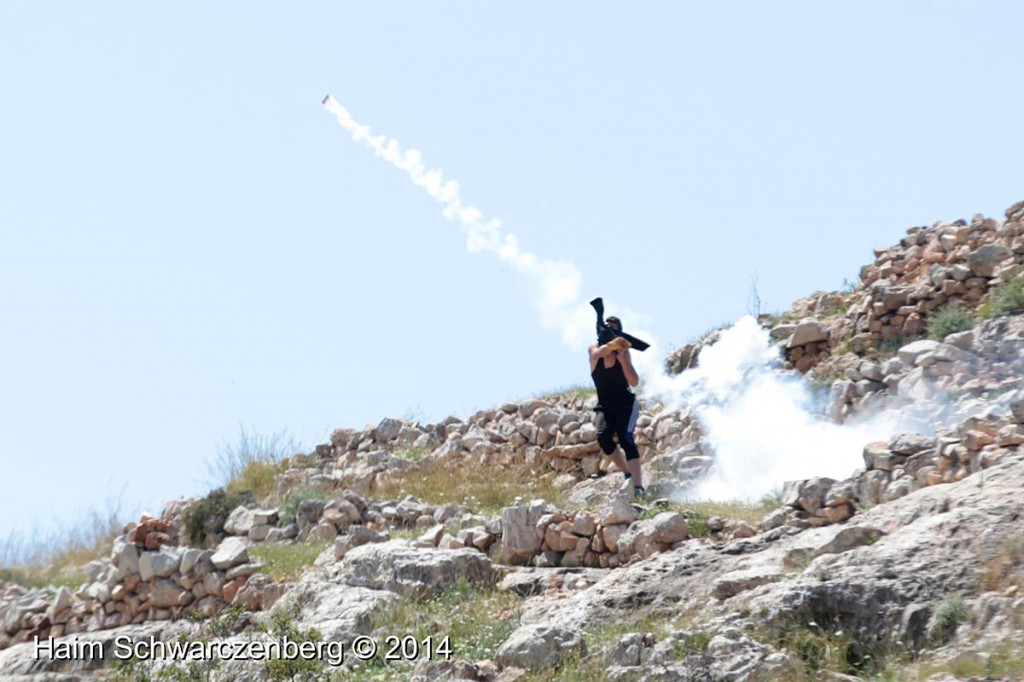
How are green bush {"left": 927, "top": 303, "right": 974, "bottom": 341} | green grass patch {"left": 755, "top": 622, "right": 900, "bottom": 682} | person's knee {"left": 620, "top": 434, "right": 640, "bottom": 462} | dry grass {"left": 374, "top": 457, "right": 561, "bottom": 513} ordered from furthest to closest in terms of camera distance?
green bush {"left": 927, "top": 303, "right": 974, "bottom": 341} → dry grass {"left": 374, "top": 457, "right": 561, "bottom": 513} → person's knee {"left": 620, "top": 434, "right": 640, "bottom": 462} → green grass patch {"left": 755, "top": 622, "right": 900, "bottom": 682}

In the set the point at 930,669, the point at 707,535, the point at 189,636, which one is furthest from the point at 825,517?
the point at 189,636

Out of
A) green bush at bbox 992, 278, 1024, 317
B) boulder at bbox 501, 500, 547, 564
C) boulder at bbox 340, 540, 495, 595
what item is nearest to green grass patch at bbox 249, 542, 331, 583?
boulder at bbox 340, 540, 495, 595

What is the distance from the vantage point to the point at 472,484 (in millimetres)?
17078

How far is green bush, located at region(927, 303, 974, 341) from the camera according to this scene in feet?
54.8

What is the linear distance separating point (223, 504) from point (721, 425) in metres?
6.02

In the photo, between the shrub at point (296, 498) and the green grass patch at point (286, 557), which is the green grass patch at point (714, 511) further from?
the shrub at point (296, 498)

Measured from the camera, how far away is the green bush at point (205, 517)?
16.2 meters

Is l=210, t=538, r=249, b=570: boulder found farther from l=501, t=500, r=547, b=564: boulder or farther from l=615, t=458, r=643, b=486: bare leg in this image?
l=615, t=458, r=643, b=486: bare leg

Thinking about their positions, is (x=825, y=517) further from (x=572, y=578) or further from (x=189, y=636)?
(x=189, y=636)

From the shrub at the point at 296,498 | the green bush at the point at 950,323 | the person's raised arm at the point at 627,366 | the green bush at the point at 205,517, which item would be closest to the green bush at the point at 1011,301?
the green bush at the point at 950,323

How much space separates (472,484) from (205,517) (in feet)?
10.5

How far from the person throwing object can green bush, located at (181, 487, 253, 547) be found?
5.20m

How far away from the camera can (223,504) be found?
16.6m

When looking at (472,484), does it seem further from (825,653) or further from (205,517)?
(825,653)
